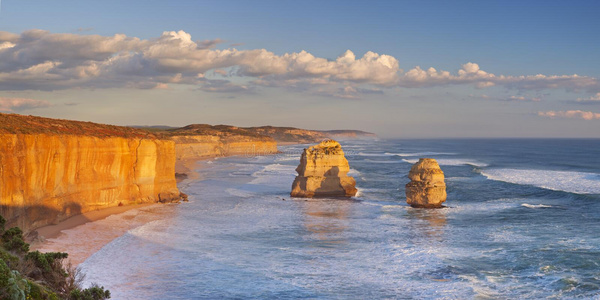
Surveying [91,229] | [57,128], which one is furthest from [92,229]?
[57,128]

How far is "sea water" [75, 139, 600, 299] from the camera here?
1830 cm

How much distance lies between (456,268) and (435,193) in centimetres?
1553

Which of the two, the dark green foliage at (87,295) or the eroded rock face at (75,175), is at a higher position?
the eroded rock face at (75,175)

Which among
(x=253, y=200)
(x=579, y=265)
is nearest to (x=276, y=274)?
(x=579, y=265)

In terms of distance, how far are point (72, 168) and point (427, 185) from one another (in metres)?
22.8

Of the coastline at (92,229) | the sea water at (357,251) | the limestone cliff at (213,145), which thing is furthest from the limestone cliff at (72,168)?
the limestone cliff at (213,145)

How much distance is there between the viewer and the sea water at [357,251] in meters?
18.3

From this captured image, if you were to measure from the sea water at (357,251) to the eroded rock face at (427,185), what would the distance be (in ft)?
3.30

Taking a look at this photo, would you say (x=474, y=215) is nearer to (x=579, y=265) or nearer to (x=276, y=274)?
(x=579, y=265)

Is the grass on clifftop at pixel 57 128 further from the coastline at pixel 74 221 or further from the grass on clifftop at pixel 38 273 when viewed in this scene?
the grass on clifftop at pixel 38 273

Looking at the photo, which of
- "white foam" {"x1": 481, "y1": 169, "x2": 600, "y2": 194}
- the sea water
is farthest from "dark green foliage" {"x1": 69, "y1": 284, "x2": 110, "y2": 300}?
"white foam" {"x1": 481, "y1": 169, "x2": 600, "y2": 194}

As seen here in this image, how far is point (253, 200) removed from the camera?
40.8 m

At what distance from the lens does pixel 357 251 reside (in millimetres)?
23531

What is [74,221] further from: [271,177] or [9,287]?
[271,177]
